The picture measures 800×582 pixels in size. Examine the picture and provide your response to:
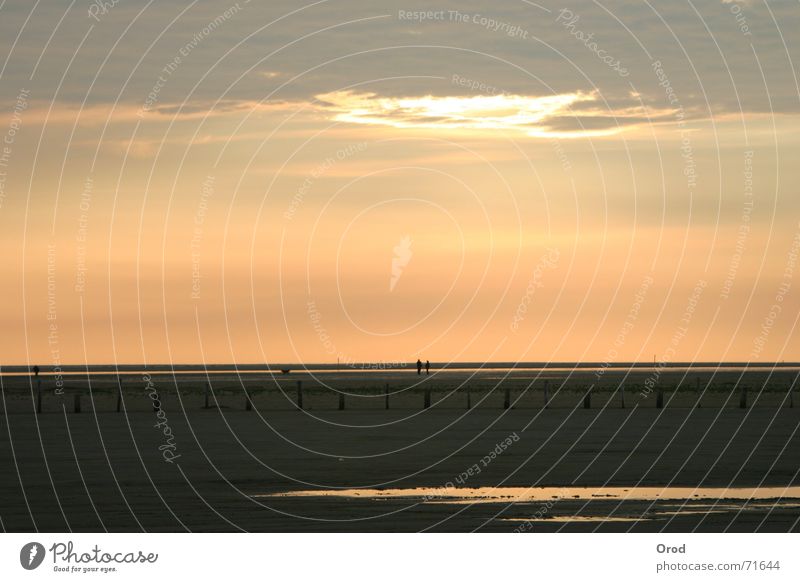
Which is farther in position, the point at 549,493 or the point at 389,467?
the point at 389,467

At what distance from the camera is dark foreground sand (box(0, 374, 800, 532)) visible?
985 inches

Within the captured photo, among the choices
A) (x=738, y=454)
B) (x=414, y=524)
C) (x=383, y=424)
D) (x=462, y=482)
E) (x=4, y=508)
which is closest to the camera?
(x=414, y=524)

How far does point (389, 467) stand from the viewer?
3522cm

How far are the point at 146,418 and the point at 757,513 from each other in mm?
40927

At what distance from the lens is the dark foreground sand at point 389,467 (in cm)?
2503

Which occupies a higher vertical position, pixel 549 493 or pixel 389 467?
pixel 389 467

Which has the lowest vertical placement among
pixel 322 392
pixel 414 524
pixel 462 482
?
pixel 414 524

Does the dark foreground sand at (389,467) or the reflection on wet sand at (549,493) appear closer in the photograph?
the dark foreground sand at (389,467)

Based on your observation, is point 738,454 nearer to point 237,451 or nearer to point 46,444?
point 237,451

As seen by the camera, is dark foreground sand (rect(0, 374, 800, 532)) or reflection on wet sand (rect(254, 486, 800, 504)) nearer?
dark foreground sand (rect(0, 374, 800, 532))

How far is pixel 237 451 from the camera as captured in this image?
134ft

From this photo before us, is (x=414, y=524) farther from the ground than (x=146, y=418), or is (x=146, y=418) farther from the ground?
(x=146, y=418)

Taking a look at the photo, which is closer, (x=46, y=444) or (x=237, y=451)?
(x=237, y=451)

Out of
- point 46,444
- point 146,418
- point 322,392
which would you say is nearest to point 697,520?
point 46,444
